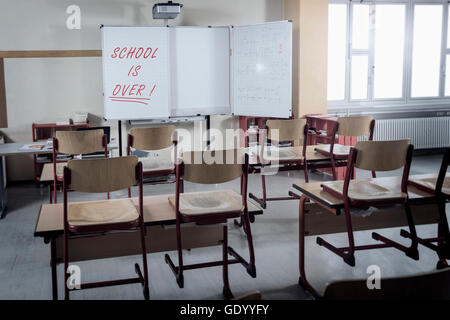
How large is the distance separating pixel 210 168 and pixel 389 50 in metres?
5.68

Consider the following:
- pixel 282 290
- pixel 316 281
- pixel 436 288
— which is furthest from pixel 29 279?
pixel 436 288

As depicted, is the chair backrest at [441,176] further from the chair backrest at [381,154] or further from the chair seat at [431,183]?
the chair backrest at [381,154]

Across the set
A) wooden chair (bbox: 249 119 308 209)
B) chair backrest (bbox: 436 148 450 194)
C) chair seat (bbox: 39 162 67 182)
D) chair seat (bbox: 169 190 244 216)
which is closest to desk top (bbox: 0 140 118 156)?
chair seat (bbox: 39 162 67 182)

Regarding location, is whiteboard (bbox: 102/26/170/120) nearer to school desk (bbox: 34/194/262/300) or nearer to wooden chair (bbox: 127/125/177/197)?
wooden chair (bbox: 127/125/177/197)

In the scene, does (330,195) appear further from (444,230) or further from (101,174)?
(101,174)

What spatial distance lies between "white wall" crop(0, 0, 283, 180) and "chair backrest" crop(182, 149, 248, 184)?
3883 millimetres

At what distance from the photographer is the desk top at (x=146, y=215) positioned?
251 cm

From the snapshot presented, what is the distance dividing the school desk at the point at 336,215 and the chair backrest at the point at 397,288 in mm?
1481

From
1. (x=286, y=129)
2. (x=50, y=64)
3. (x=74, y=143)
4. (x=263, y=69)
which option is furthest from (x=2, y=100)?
(x=286, y=129)

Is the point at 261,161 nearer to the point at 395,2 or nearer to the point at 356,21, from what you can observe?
the point at 356,21

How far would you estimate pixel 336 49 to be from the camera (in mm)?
7270

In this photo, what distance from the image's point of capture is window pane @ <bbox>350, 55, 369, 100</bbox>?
7.41m

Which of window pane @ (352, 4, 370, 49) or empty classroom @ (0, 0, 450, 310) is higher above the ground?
window pane @ (352, 4, 370, 49)

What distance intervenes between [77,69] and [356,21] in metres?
4.10
